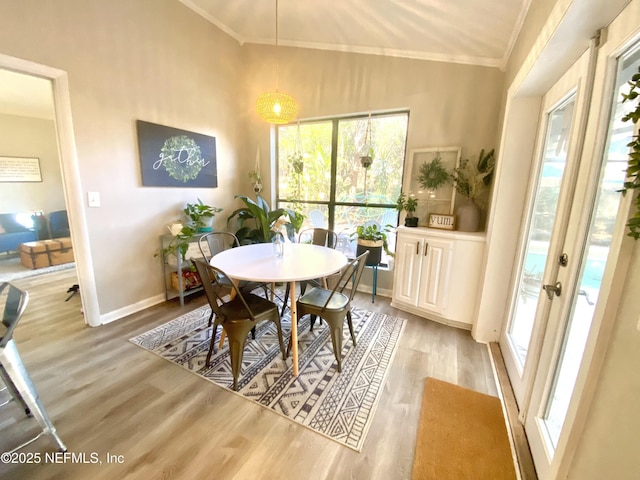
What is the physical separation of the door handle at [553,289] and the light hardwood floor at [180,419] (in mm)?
910

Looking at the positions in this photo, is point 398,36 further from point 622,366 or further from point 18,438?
point 18,438

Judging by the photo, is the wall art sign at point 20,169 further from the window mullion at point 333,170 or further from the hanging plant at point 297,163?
the window mullion at point 333,170

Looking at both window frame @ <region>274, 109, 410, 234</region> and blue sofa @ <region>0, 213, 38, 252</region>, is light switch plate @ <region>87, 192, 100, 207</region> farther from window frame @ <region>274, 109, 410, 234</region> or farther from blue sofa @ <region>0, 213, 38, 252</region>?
blue sofa @ <region>0, 213, 38, 252</region>

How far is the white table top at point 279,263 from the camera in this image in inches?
69.4

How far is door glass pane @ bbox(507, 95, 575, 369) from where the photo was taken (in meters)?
1.58

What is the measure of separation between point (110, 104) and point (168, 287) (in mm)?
1963

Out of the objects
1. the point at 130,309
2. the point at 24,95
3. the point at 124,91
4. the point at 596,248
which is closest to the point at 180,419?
the point at 130,309

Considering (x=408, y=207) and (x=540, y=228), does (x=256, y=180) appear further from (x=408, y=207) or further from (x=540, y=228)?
(x=540, y=228)

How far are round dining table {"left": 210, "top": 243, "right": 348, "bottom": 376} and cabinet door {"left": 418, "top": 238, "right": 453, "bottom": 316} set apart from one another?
100 cm

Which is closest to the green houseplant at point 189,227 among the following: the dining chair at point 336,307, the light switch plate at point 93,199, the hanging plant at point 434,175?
the light switch plate at point 93,199

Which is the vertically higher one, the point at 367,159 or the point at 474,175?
the point at 367,159

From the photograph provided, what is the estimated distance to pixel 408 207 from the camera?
2.91 metres

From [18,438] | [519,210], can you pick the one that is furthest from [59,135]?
[519,210]

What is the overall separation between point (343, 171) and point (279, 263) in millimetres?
1988
